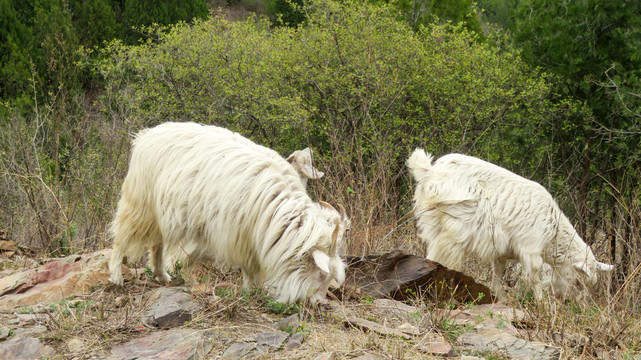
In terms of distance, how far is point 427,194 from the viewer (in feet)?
21.0

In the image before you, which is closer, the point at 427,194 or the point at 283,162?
the point at 283,162

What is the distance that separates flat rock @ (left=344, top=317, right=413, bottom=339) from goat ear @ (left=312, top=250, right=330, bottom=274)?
408 mm

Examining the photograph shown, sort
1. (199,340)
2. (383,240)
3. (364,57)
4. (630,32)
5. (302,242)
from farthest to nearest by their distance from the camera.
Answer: (364,57)
(630,32)
(383,240)
(302,242)
(199,340)

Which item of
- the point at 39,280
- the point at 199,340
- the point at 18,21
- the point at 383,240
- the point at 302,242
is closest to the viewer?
the point at 199,340

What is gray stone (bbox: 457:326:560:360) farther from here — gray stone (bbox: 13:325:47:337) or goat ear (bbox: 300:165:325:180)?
gray stone (bbox: 13:325:47:337)

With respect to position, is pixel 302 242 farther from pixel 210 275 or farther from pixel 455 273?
pixel 455 273

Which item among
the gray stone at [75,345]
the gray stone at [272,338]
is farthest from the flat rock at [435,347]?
the gray stone at [75,345]

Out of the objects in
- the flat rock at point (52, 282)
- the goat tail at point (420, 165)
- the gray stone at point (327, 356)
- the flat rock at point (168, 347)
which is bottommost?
the flat rock at point (52, 282)

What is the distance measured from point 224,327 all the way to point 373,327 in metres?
0.99

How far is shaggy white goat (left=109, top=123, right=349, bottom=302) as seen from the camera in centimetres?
430

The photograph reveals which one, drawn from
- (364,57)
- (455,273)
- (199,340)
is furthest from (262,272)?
(364,57)

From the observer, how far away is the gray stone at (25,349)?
367cm

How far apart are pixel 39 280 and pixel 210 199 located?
5.79 ft

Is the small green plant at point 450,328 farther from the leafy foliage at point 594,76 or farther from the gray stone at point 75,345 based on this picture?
the leafy foliage at point 594,76
